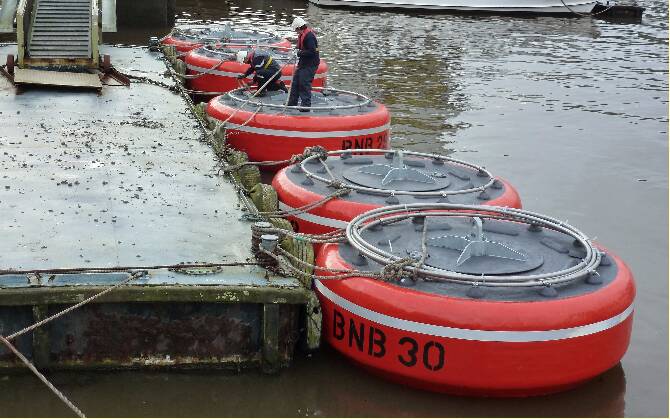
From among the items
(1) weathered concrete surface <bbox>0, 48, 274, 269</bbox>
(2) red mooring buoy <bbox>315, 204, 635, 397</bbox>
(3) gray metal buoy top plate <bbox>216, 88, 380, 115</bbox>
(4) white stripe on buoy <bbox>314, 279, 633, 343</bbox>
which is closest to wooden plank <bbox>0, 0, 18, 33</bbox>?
(1) weathered concrete surface <bbox>0, 48, 274, 269</bbox>

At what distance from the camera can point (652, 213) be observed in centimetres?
1290

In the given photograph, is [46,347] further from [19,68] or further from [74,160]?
[19,68]

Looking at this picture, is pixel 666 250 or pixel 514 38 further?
pixel 514 38

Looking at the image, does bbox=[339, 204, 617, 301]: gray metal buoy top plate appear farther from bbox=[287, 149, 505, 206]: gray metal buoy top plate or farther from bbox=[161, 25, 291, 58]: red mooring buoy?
bbox=[161, 25, 291, 58]: red mooring buoy

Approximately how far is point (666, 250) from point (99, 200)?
7.26m

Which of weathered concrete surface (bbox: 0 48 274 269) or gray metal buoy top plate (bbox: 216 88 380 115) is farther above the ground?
gray metal buoy top plate (bbox: 216 88 380 115)

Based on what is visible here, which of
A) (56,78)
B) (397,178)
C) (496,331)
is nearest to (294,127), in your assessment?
(397,178)

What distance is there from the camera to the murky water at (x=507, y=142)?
23.4ft

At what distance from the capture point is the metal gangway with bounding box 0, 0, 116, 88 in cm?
1560

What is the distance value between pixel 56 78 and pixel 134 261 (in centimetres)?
896

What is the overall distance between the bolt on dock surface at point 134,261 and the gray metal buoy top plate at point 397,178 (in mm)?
1071

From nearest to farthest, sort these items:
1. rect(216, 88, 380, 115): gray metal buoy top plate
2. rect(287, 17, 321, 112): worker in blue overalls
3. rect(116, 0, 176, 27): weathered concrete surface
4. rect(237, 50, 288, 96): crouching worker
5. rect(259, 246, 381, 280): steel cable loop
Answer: rect(259, 246, 381, 280): steel cable loop < rect(216, 88, 380, 115): gray metal buoy top plate < rect(287, 17, 321, 112): worker in blue overalls < rect(237, 50, 288, 96): crouching worker < rect(116, 0, 176, 27): weathered concrete surface

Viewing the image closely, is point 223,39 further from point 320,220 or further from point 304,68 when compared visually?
point 320,220

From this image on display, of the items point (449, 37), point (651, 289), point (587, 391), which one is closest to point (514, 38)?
point (449, 37)
